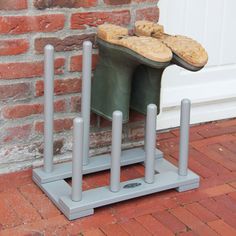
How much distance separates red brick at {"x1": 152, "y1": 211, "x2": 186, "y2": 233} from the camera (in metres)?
2.40

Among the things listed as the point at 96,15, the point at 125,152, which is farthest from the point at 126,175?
the point at 96,15

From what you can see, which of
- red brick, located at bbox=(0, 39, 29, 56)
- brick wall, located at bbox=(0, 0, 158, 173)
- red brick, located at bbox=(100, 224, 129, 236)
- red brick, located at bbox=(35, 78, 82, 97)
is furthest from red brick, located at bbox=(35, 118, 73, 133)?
red brick, located at bbox=(100, 224, 129, 236)

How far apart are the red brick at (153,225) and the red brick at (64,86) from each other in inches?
24.8

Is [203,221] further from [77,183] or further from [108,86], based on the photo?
[108,86]

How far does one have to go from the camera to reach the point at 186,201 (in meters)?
2.61

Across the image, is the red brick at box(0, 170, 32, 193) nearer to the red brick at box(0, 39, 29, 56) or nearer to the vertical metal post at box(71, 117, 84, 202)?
the vertical metal post at box(71, 117, 84, 202)

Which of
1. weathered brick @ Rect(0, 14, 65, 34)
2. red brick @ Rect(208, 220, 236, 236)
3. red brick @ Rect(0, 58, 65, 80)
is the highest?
weathered brick @ Rect(0, 14, 65, 34)

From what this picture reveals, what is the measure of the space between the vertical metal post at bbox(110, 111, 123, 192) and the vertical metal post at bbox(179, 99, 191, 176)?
307 mm

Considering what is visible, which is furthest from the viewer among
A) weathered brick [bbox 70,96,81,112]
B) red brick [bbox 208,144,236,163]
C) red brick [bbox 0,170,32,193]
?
red brick [bbox 208,144,236,163]

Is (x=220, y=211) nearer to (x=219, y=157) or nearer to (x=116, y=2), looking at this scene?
(x=219, y=157)

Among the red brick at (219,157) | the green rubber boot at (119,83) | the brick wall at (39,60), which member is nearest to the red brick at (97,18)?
the brick wall at (39,60)

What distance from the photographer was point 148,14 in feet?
9.29

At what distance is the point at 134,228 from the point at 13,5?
955 mm

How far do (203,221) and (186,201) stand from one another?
6.5 inches
